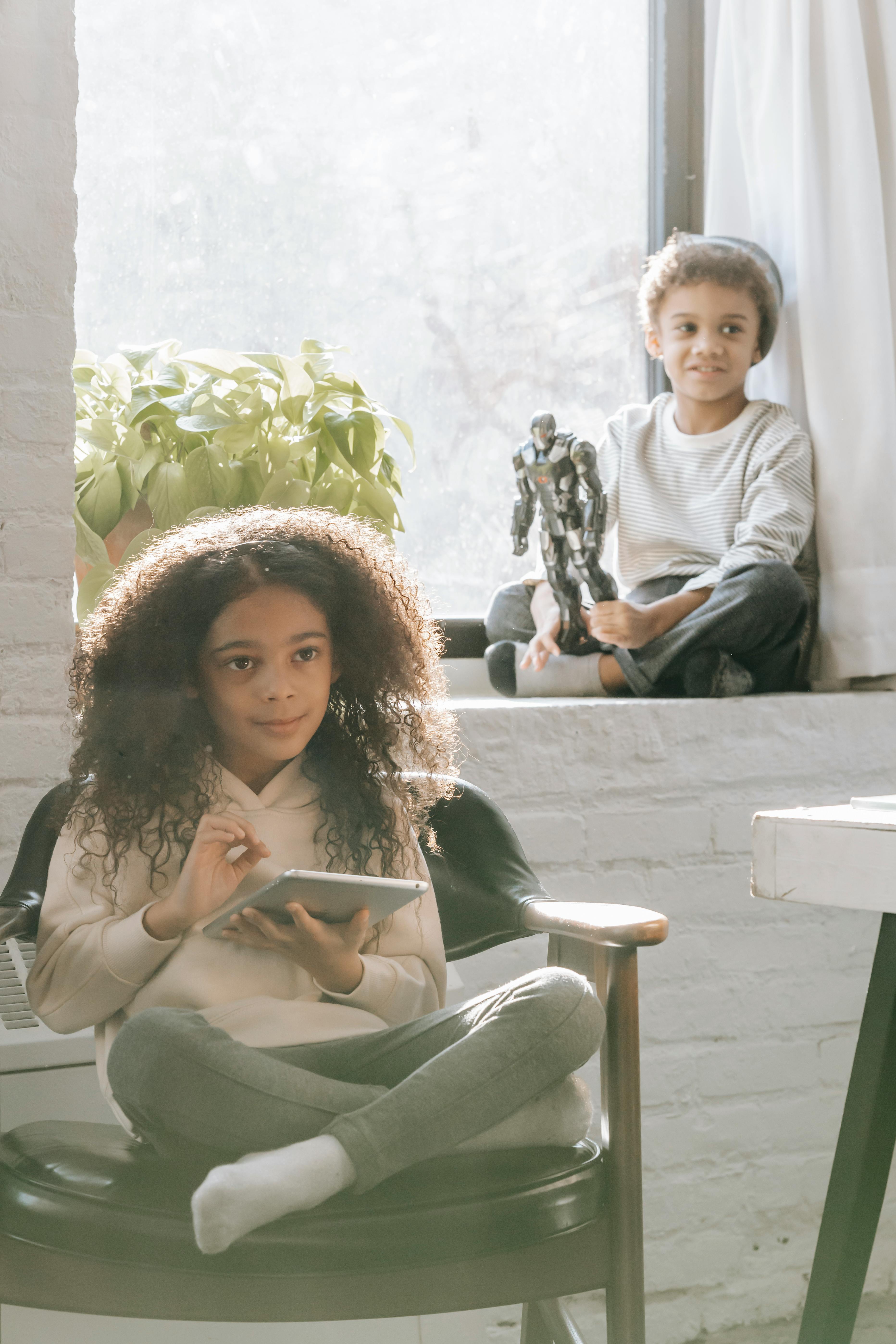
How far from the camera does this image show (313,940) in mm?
727

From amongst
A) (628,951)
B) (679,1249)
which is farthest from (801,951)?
(628,951)

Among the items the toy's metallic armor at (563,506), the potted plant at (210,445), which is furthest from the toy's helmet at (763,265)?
the potted plant at (210,445)

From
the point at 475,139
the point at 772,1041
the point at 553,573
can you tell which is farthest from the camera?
the point at 475,139

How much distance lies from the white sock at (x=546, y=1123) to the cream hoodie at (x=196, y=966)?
0.34 ft

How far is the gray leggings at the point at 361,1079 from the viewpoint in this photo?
0.65 metres

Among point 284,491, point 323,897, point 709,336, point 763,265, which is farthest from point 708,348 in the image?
point 323,897

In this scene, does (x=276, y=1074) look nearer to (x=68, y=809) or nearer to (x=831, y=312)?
(x=68, y=809)

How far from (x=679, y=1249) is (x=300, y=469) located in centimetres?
97

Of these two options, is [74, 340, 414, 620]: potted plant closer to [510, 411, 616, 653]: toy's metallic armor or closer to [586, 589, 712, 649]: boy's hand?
[510, 411, 616, 653]: toy's metallic armor

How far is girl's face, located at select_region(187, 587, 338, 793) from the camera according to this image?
0.75 metres

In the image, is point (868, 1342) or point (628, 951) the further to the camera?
point (868, 1342)

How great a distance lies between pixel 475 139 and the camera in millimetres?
1634

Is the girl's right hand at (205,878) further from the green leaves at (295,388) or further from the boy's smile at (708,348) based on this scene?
the boy's smile at (708,348)

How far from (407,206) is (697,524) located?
57 centimetres
